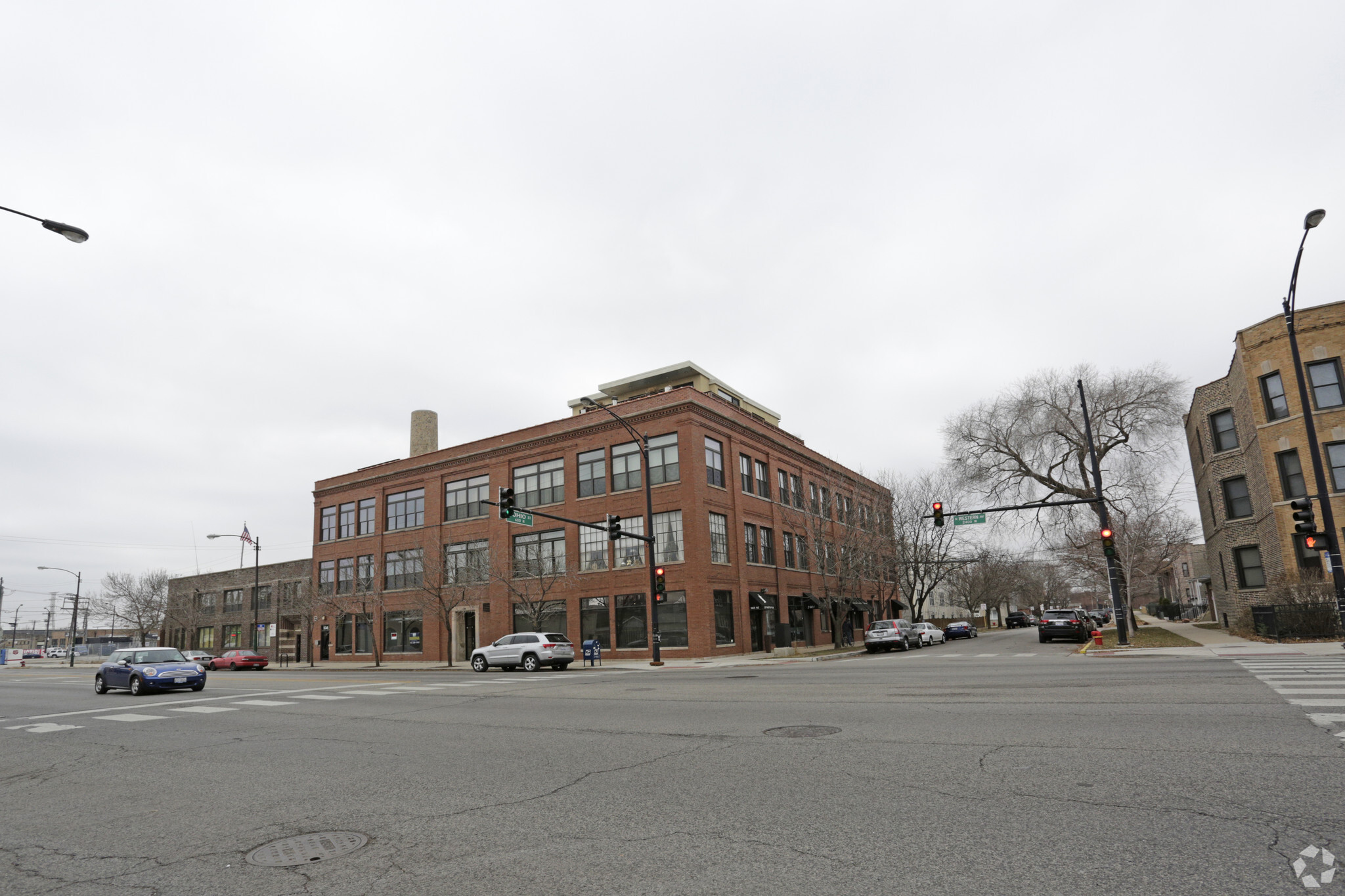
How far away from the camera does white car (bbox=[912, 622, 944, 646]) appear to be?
45.1 meters

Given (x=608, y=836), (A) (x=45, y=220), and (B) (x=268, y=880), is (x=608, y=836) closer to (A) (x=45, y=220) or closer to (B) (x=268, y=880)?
(B) (x=268, y=880)

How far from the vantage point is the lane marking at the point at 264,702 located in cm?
1731

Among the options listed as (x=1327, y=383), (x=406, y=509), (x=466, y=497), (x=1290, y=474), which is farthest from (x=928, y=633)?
(x=406, y=509)

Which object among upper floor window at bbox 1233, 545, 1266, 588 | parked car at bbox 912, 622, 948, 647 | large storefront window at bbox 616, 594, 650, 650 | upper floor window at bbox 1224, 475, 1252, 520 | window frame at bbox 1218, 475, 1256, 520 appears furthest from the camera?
parked car at bbox 912, 622, 948, 647

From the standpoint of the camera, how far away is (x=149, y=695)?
2267 centimetres

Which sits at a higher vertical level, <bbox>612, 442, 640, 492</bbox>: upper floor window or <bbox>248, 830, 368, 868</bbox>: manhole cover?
<bbox>612, 442, 640, 492</bbox>: upper floor window

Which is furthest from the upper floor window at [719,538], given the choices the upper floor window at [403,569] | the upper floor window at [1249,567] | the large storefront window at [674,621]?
the upper floor window at [1249,567]

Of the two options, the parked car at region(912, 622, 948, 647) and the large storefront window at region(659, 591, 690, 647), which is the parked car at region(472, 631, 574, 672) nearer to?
the large storefront window at region(659, 591, 690, 647)

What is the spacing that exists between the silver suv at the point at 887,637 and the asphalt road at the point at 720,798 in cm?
2490

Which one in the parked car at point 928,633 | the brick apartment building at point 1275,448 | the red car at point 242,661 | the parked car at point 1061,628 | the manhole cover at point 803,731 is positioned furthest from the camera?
the parked car at point 928,633

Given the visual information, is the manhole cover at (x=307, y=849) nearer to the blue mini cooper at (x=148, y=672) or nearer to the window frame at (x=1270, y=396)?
the blue mini cooper at (x=148, y=672)

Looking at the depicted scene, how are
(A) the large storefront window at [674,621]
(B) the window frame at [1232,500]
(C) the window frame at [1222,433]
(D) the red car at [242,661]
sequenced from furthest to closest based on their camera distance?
(D) the red car at [242,661], (C) the window frame at [1222,433], (A) the large storefront window at [674,621], (B) the window frame at [1232,500]

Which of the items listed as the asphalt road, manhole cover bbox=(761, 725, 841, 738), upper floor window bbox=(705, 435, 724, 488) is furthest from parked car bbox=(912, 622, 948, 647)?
manhole cover bbox=(761, 725, 841, 738)

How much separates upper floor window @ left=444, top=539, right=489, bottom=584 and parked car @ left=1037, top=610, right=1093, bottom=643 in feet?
93.2
